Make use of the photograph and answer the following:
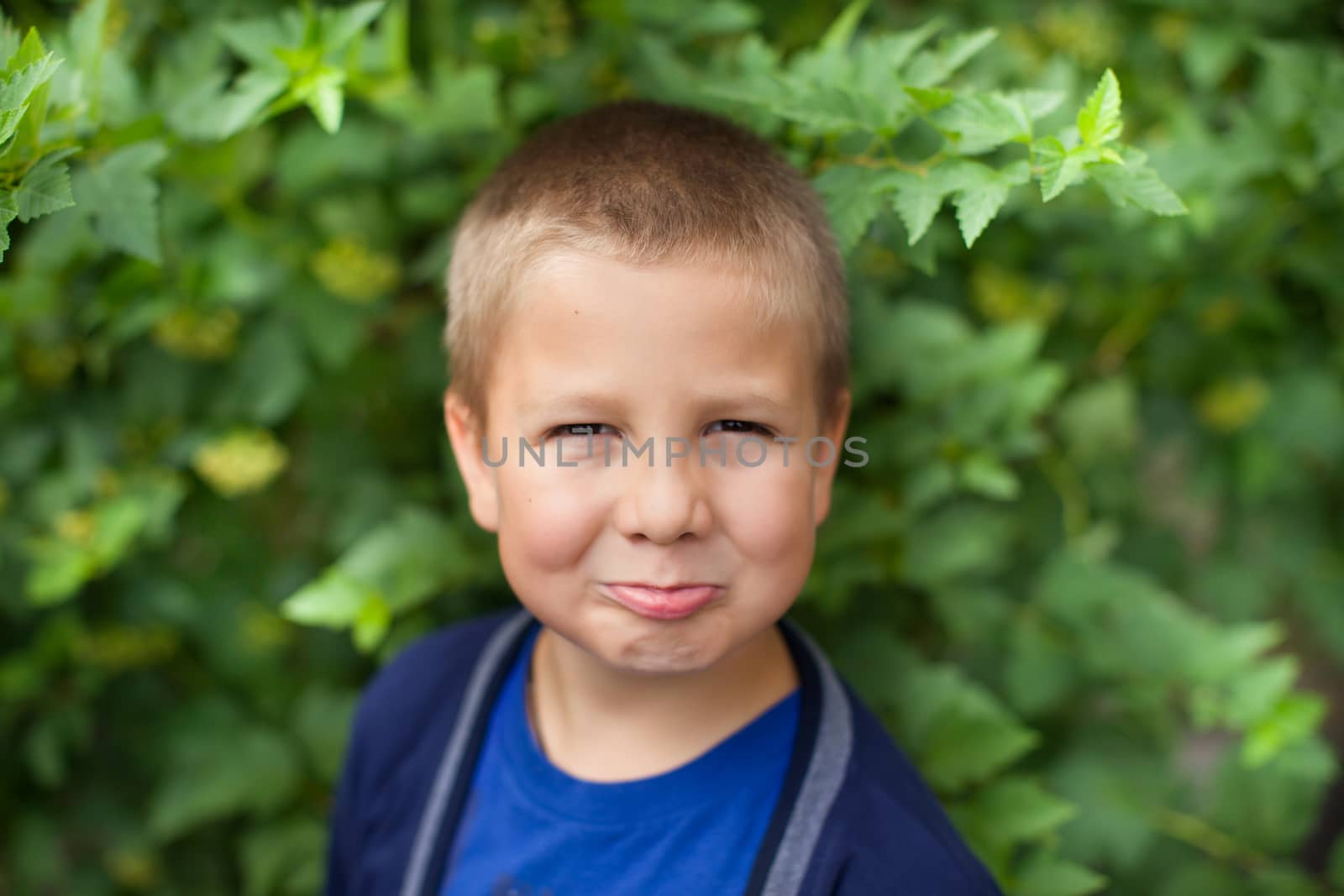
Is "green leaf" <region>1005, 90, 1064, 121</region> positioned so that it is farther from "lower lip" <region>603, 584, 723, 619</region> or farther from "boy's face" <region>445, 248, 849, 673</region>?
"lower lip" <region>603, 584, 723, 619</region>

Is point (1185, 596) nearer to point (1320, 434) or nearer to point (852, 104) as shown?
point (1320, 434)

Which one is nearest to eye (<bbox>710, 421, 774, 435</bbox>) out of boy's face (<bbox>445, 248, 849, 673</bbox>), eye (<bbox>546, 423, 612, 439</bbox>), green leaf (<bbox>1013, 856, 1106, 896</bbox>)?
boy's face (<bbox>445, 248, 849, 673</bbox>)

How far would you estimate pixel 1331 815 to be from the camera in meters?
2.51

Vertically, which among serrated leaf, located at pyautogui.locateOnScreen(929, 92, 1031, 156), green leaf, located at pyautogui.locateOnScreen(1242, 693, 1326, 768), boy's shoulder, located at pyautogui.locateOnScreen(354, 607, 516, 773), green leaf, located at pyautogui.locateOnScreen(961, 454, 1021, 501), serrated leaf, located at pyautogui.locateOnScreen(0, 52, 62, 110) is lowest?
green leaf, located at pyautogui.locateOnScreen(1242, 693, 1326, 768)

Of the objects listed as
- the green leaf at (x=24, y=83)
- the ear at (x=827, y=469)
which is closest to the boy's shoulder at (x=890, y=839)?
the ear at (x=827, y=469)

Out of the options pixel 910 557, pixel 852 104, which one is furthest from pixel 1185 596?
pixel 852 104

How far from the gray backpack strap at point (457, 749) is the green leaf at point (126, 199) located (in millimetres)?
535

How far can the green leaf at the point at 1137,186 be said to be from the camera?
87cm

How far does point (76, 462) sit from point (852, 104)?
1.20 meters

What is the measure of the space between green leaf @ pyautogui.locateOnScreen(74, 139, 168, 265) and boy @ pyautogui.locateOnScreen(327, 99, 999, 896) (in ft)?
0.96

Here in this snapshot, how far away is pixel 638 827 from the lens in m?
1.01

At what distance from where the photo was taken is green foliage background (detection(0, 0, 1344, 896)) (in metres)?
Result: 1.29

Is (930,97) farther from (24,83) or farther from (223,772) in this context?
(223,772)

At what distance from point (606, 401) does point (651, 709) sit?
0.34 meters
